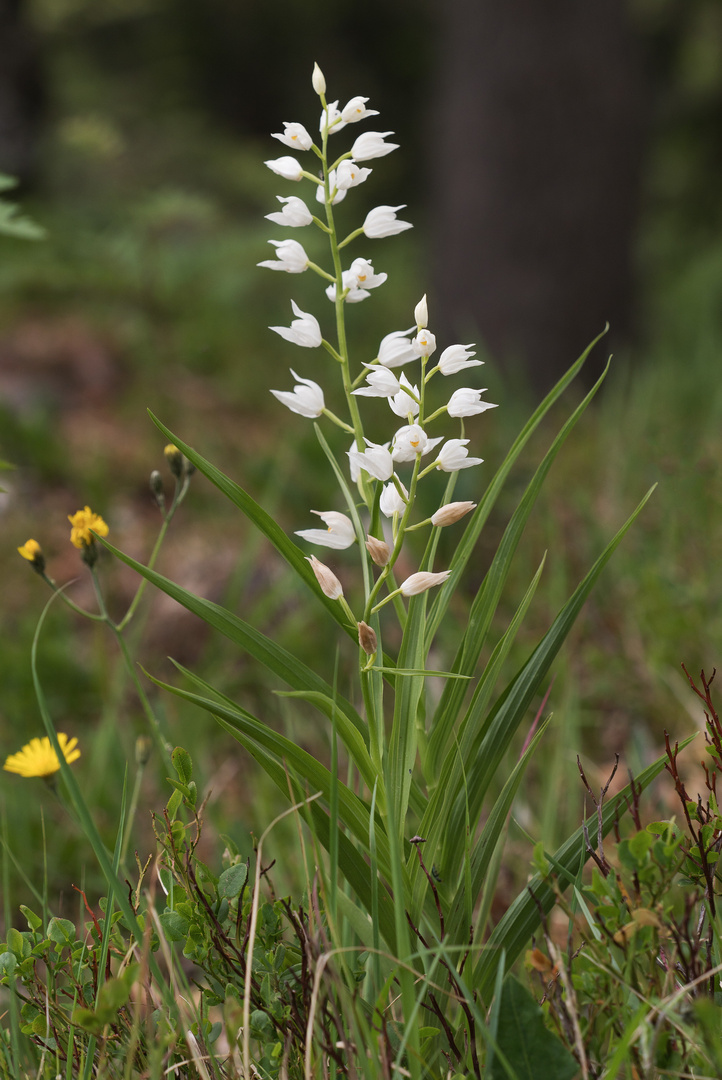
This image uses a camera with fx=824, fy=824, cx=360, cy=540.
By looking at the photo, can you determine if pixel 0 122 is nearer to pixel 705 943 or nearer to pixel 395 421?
pixel 395 421

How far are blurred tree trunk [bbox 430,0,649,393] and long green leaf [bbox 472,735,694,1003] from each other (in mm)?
3221

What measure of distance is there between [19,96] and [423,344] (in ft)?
15.1

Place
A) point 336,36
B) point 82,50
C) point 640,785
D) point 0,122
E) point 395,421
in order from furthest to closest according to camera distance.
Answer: point 336,36
point 82,50
point 0,122
point 395,421
point 640,785

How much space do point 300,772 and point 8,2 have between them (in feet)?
15.3

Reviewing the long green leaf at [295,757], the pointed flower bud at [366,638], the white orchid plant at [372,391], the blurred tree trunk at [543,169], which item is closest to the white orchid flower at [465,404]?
the white orchid plant at [372,391]

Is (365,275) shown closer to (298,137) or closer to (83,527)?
(298,137)

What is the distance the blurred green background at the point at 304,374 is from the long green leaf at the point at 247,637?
354 millimetres

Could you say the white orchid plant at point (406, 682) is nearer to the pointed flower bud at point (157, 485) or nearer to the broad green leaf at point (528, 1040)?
the broad green leaf at point (528, 1040)

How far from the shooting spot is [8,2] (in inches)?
160

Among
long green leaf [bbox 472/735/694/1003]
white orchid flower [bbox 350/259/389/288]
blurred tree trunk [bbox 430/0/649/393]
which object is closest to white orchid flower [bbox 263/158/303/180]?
white orchid flower [bbox 350/259/389/288]

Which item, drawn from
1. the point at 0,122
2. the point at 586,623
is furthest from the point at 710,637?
the point at 0,122

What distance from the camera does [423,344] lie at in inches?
30.5

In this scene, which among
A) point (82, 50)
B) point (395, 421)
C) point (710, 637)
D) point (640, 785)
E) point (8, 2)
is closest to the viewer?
point (640, 785)

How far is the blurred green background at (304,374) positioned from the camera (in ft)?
6.06
